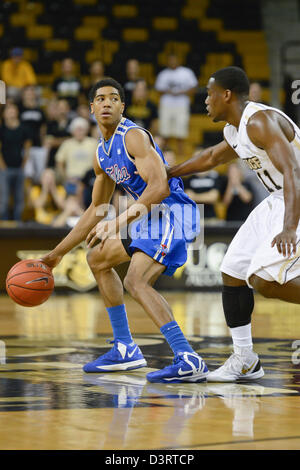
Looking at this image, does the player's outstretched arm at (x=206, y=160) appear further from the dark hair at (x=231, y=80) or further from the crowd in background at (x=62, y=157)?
the crowd in background at (x=62, y=157)

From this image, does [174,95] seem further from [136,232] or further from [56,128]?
[136,232]

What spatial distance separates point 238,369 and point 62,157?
735 centimetres

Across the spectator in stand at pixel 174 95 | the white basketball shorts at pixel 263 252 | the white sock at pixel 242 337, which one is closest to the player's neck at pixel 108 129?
the white basketball shorts at pixel 263 252

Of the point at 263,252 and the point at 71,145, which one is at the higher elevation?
the point at 71,145

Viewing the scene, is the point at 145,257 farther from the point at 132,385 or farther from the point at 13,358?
the point at 13,358

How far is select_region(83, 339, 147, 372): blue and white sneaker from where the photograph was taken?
5.20 metres

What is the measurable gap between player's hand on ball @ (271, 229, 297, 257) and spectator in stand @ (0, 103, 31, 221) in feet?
24.3

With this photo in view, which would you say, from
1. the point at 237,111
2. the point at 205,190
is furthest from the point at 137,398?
the point at 205,190

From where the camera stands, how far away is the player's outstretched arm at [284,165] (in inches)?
168

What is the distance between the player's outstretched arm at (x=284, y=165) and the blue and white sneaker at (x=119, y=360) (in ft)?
4.73

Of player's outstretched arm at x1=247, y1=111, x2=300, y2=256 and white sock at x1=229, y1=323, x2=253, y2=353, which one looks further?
white sock at x1=229, y1=323, x2=253, y2=353

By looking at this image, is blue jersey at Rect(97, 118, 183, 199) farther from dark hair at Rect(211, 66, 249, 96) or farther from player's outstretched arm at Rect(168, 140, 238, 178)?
dark hair at Rect(211, 66, 249, 96)

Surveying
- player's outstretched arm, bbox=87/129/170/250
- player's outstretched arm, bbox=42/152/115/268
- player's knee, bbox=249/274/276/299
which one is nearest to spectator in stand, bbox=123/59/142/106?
player's outstretched arm, bbox=42/152/115/268

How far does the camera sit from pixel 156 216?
5047 mm
